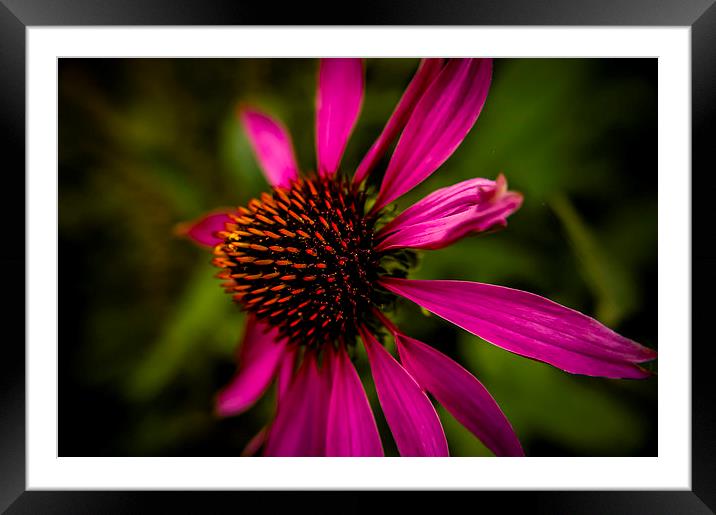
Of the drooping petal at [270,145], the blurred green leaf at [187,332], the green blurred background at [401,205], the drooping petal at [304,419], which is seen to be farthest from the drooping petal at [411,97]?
the blurred green leaf at [187,332]

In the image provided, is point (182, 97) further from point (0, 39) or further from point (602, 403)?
point (602, 403)

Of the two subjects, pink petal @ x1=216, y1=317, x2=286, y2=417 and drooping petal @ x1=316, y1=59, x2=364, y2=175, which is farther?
pink petal @ x1=216, y1=317, x2=286, y2=417

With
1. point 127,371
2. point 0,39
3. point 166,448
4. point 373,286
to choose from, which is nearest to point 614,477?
point 373,286

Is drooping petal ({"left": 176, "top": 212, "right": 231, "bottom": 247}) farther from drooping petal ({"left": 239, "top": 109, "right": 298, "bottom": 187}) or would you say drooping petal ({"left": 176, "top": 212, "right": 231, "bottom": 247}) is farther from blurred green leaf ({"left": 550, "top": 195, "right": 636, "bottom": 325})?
blurred green leaf ({"left": 550, "top": 195, "right": 636, "bottom": 325})

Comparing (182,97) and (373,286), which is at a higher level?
(182,97)

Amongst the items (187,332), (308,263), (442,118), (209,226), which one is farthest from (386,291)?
(187,332)

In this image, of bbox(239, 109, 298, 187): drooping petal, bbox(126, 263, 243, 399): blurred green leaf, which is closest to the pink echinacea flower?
bbox(239, 109, 298, 187): drooping petal

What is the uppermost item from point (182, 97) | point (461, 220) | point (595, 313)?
point (182, 97)
